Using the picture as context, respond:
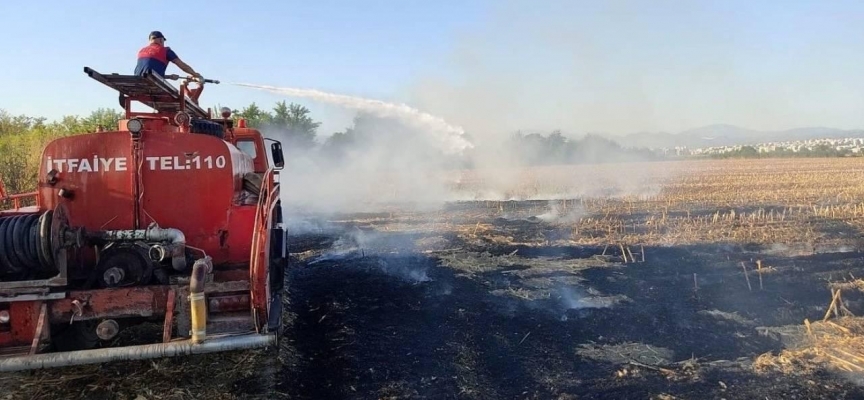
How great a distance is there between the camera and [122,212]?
5.46 meters

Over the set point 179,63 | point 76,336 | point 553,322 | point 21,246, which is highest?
point 179,63

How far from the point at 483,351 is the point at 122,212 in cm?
397

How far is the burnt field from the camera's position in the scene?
5.20m

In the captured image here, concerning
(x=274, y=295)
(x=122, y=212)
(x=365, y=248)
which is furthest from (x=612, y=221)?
(x=122, y=212)

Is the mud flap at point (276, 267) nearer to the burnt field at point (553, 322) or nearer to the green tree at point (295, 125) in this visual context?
the burnt field at point (553, 322)

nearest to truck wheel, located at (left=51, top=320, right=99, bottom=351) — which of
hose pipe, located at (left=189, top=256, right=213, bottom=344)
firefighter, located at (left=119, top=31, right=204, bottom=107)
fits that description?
hose pipe, located at (left=189, top=256, right=213, bottom=344)

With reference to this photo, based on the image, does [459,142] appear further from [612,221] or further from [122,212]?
[122,212]

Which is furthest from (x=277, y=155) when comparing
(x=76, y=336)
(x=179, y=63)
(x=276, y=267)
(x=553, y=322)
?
(x=553, y=322)

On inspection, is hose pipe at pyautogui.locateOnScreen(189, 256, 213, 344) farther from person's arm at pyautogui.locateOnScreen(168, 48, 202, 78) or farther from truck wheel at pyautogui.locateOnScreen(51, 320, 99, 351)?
person's arm at pyautogui.locateOnScreen(168, 48, 202, 78)

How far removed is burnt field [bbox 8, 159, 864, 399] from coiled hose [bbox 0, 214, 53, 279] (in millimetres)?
1174

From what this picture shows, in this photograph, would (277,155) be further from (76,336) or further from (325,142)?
(325,142)

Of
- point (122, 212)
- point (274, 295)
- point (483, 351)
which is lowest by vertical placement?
point (483, 351)

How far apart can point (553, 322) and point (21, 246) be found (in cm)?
568

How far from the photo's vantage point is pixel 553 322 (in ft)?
23.3
